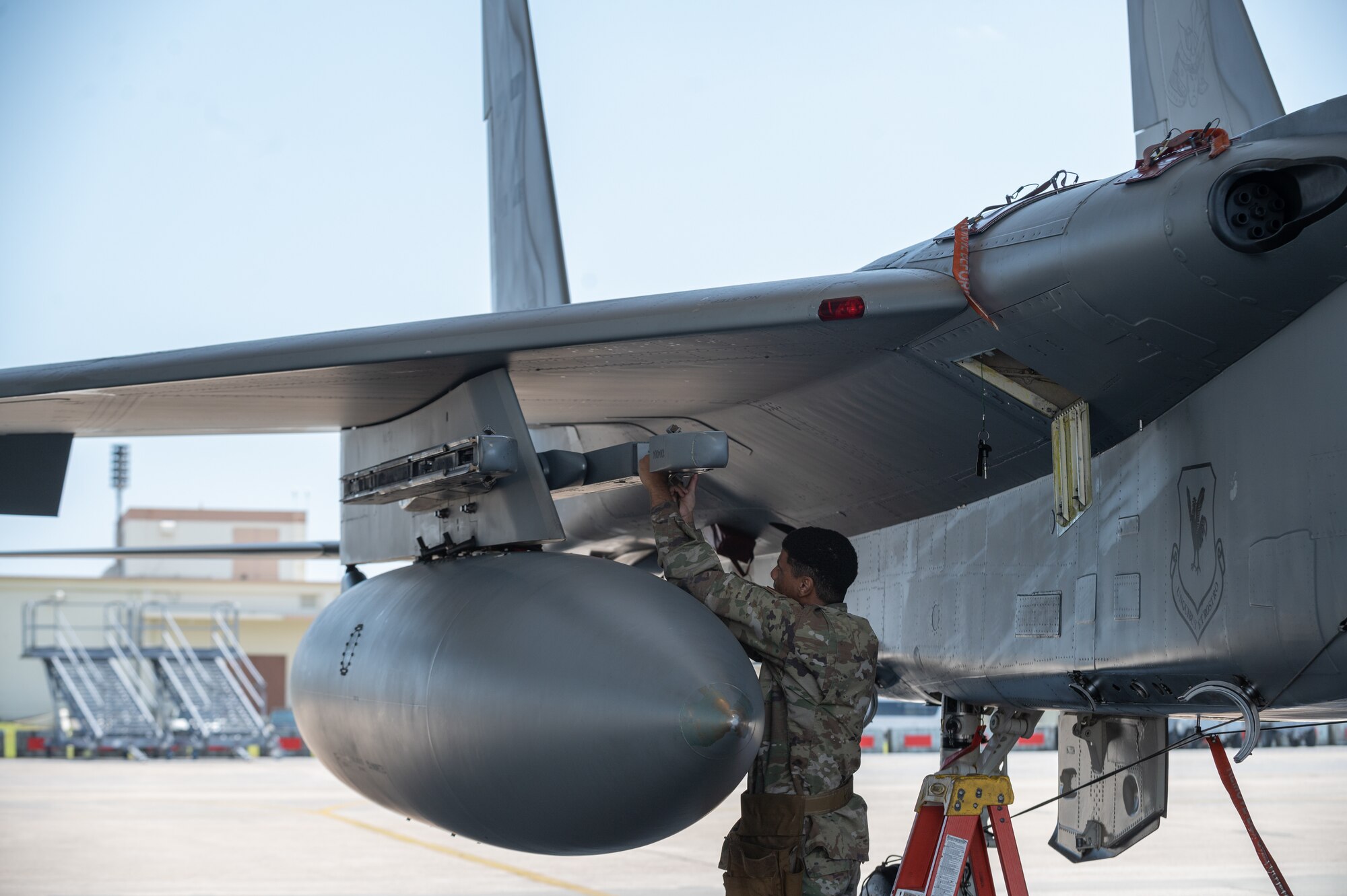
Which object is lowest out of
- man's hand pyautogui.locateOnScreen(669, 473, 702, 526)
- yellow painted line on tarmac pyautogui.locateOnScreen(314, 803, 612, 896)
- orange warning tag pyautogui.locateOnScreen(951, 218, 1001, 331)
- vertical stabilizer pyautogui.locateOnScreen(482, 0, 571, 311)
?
yellow painted line on tarmac pyautogui.locateOnScreen(314, 803, 612, 896)

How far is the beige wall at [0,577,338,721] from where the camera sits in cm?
3941

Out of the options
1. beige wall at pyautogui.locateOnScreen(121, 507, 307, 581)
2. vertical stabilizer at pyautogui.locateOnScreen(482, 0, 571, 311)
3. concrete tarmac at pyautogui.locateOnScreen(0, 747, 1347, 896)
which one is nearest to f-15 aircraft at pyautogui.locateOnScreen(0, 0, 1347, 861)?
vertical stabilizer at pyautogui.locateOnScreen(482, 0, 571, 311)

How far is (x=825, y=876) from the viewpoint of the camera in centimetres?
401

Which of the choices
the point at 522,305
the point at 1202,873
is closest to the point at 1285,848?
the point at 1202,873

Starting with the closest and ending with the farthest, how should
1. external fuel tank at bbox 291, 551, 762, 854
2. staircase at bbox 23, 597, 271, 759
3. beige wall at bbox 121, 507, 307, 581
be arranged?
1. external fuel tank at bbox 291, 551, 762, 854
2. staircase at bbox 23, 597, 271, 759
3. beige wall at bbox 121, 507, 307, 581

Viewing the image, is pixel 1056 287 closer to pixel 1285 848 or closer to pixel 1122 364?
pixel 1122 364

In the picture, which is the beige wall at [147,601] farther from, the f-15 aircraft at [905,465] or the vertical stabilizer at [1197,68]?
the vertical stabilizer at [1197,68]

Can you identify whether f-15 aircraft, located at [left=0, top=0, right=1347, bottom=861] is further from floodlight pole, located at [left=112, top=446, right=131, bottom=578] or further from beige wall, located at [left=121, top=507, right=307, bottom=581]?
beige wall, located at [left=121, top=507, right=307, bottom=581]

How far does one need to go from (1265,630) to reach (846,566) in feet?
4.01

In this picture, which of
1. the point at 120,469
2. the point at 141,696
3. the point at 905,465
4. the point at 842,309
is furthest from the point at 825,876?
the point at 120,469

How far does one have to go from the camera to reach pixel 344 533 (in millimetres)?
6340

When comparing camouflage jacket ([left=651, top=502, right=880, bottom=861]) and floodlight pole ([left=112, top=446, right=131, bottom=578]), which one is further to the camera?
floodlight pole ([left=112, top=446, right=131, bottom=578])

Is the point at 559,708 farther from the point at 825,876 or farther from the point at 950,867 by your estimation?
the point at 950,867

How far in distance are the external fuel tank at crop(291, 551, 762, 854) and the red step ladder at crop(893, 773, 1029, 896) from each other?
4.10ft
